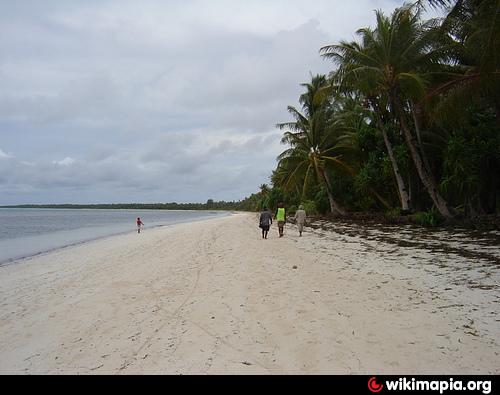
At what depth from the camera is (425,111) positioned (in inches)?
560

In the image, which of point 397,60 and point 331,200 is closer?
point 397,60

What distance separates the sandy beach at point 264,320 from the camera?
3385mm

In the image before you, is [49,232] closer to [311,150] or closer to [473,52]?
[311,150]

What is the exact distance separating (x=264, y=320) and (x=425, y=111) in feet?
42.2

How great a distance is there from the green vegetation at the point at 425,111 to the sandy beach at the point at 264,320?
5628 mm

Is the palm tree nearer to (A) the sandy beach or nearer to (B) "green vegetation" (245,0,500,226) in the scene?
(B) "green vegetation" (245,0,500,226)

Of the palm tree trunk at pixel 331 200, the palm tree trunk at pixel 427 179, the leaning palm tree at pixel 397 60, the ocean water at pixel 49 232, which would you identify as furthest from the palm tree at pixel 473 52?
the ocean water at pixel 49 232
